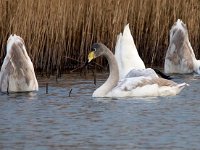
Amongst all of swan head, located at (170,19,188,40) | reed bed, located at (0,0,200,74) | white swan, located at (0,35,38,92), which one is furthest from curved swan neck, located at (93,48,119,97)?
swan head, located at (170,19,188,40)

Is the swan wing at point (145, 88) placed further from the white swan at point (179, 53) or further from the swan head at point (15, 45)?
Answer: the white swan at point (179, 53)

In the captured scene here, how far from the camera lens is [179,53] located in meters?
16.5

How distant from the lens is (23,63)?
13.5m

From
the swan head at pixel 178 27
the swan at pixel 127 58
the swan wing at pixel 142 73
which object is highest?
the swan head at pixel 178 27

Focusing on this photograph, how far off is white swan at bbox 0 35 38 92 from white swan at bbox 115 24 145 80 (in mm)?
1497

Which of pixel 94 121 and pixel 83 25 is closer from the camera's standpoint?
pixel 94 121

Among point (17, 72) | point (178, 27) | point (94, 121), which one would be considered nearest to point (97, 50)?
point (17, 72)

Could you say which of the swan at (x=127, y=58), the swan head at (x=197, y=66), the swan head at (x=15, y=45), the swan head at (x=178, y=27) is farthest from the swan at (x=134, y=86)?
the swan head at (x=178, y=27)

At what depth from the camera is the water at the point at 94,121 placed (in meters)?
9.01

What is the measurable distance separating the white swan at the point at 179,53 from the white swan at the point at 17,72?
10.9ft

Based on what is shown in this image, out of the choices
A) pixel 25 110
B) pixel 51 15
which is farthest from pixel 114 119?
pixel 51 15

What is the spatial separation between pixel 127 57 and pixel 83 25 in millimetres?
2108

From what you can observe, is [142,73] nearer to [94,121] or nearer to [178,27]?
[94,121]

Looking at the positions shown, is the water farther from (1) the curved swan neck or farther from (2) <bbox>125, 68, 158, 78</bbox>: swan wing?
(2) <bbox>125, 68, 158, 78</bbox>: swan wing
